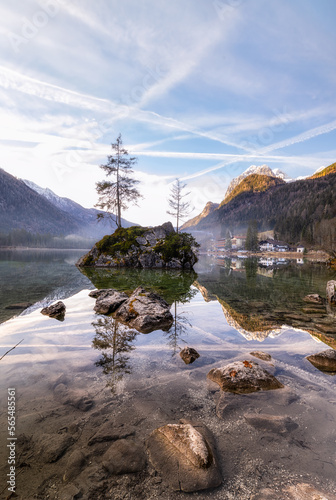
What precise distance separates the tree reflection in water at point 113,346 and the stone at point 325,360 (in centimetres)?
428

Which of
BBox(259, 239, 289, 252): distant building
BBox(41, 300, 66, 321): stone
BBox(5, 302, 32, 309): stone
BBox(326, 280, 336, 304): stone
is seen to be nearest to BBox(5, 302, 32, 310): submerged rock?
BBox(5, 302, 32, 309): stone

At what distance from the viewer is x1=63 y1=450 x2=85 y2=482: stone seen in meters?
2.52

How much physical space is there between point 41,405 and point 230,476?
9.69 feet

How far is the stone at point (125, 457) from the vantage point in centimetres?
263

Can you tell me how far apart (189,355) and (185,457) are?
2.74 metres

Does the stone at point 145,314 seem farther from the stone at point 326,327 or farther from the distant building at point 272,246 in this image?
the distant building at point 272,246

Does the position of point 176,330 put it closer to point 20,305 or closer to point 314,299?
point 20,305

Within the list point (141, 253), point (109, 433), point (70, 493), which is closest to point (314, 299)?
point (109, 433)

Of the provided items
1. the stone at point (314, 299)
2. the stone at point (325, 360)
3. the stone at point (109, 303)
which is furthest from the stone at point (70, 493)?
the stone at point (314, 299)

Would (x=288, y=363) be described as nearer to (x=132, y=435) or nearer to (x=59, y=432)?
(x=132, y=435)

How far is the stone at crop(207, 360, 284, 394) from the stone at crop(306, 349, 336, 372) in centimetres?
151

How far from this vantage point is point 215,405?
3.86 meters

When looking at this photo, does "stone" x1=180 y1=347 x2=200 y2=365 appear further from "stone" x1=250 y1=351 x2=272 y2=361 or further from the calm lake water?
"stone" x1=250 y1=351 x2=272 y2=361

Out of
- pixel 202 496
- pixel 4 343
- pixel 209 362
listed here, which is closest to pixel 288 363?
pixel 209 362
